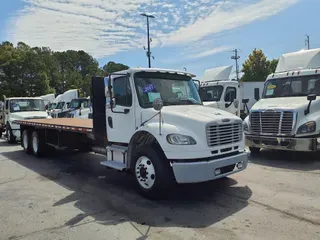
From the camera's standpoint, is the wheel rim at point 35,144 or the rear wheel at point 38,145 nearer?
the rear wheel at point 38,145

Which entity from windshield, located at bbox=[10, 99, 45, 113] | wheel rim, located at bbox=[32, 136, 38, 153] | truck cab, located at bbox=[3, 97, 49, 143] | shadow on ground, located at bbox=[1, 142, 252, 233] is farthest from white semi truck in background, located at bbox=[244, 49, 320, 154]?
windshield, located at bbox=[10, 99, 45, 113]

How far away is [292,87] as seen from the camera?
9.23m

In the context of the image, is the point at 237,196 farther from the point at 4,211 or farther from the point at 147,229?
the point at 4,211

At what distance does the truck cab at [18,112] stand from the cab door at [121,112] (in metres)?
9.33

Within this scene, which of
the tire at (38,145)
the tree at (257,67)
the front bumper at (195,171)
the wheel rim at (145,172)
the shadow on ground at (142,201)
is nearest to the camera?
the shadow on ground at (142,201)

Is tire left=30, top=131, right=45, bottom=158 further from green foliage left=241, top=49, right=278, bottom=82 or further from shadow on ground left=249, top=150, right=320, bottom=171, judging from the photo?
green foliage left=241, top=49, right=278, bottom=82

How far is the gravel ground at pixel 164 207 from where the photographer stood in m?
4.17

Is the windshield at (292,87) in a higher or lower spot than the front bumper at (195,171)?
higher

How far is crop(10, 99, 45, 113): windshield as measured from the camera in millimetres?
15023

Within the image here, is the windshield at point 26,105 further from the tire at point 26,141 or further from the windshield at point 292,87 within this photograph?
the windshield at point 292,87

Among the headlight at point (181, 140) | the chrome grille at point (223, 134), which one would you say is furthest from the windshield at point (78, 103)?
the headlight at point (181, 140)

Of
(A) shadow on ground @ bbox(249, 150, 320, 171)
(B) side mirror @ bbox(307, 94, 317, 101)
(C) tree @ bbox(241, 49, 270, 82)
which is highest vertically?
(C) tree @ bbox(241, 49, 270, 82)

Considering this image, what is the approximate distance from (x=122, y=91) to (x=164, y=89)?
2.76ft

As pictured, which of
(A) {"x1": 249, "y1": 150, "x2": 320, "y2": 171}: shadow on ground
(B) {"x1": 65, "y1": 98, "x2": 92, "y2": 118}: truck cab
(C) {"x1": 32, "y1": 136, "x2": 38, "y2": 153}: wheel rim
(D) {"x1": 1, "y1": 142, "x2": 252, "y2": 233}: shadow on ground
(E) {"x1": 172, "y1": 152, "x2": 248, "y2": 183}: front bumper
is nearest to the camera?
(D) {"x1": 1, "y1": 142, "x2": 252, "y2": 233}: shadow on ground
